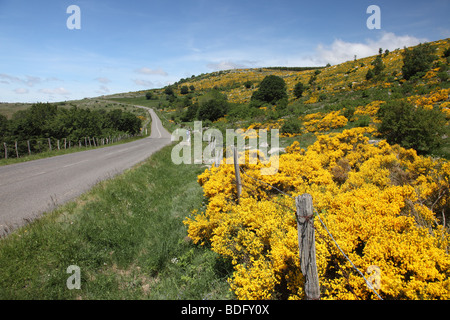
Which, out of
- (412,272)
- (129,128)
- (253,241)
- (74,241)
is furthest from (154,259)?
(129,128)

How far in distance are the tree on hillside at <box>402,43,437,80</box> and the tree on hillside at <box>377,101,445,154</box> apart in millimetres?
16895

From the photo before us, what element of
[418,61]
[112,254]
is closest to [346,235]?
[112,254]

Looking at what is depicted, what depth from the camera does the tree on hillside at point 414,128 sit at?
31.0 ft

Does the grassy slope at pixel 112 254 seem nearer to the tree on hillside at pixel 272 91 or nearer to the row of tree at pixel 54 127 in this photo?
the row of tree at pixel 54 127

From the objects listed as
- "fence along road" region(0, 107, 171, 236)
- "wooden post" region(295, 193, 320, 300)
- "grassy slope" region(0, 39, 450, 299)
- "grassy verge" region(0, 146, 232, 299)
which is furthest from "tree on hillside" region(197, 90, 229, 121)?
"wooden post" region(295, 193, 320, 300)

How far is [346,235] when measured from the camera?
11.7 ft

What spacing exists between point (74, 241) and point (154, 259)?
6.75 ft

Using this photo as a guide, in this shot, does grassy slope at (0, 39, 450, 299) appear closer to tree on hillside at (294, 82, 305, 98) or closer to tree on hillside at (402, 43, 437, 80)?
tree on hillside at (402, 43, 437, 80)

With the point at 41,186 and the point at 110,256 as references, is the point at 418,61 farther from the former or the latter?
the point at 41,186

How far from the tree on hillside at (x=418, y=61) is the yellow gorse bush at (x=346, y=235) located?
79.5ft

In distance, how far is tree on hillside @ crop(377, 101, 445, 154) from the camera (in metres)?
9.46

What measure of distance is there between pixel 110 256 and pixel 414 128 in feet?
43.7

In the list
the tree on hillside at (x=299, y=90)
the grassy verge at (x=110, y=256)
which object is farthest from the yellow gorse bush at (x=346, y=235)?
the tree on hillside at (x=299, y=90)

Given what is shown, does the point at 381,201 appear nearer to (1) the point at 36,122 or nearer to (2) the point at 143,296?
(2) the point at 143,296
